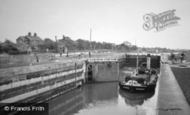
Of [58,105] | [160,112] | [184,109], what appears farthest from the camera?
[58,105]

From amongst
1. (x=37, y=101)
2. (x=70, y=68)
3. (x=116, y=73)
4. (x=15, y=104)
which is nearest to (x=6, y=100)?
(x=15, y=104)

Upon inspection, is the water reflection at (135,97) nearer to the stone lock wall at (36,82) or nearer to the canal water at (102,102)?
the canal water at (102,102)

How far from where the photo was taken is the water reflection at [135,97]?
1935 centimetres

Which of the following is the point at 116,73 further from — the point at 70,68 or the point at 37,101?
the point at 37,101

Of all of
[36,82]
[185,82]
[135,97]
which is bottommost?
[135,97]

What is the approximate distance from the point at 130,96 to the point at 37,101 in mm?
11951

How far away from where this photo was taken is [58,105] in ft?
58.7

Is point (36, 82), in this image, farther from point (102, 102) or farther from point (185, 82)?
point (185, 82)

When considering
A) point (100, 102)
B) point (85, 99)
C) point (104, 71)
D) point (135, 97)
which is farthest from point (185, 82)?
point (104, 71)

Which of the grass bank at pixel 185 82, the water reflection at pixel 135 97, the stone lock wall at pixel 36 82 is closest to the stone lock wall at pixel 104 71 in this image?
the stone lock wall at pixel 36 82

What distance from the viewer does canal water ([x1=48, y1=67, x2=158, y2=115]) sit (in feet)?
54.3

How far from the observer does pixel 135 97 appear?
21.0 metres

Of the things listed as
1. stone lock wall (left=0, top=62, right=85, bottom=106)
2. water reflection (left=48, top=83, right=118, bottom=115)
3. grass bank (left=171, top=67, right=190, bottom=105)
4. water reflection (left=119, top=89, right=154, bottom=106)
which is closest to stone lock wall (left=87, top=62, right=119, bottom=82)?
water reflection (left=48, top=83, right=118, bottom=115)

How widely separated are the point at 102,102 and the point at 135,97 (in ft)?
15.5
